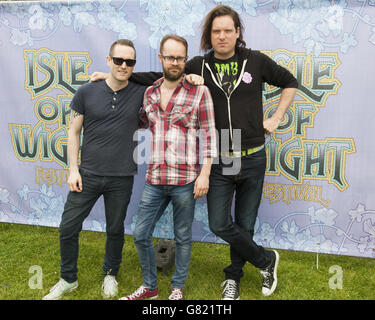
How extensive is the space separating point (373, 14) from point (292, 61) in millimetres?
768

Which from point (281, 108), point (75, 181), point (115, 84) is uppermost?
point (115, 84)

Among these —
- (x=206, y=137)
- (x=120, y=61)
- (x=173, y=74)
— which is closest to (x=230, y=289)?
(x=206, y=137)

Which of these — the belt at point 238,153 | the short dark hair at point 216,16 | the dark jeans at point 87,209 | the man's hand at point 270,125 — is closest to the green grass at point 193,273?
the dark jeans at point 87,209

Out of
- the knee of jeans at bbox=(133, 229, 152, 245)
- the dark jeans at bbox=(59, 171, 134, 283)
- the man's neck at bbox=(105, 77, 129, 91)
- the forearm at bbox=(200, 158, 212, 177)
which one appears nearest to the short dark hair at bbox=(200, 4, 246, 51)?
the man's neck at bbox=(105, 77, 129, 91)

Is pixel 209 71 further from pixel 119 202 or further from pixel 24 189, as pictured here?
pixel 24 189

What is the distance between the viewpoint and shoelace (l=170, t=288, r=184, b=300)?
9.55ft

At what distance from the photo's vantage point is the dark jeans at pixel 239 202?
9.49 feet

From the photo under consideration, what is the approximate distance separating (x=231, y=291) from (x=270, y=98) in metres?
1.81

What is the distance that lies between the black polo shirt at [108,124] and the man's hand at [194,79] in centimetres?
43

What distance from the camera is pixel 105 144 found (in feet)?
9.36

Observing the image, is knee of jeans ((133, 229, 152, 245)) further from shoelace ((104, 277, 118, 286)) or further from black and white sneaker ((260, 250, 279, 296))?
black and white sneaker ((260, 250, 279, 296))

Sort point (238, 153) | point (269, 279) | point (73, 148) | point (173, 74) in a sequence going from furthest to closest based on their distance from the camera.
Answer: point (269, 279) → point (73, 148) → point (238, 153) → point (173, 74)

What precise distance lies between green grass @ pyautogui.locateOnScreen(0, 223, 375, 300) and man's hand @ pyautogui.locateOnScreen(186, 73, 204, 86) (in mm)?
1788

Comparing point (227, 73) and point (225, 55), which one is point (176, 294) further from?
point (225, 55)
